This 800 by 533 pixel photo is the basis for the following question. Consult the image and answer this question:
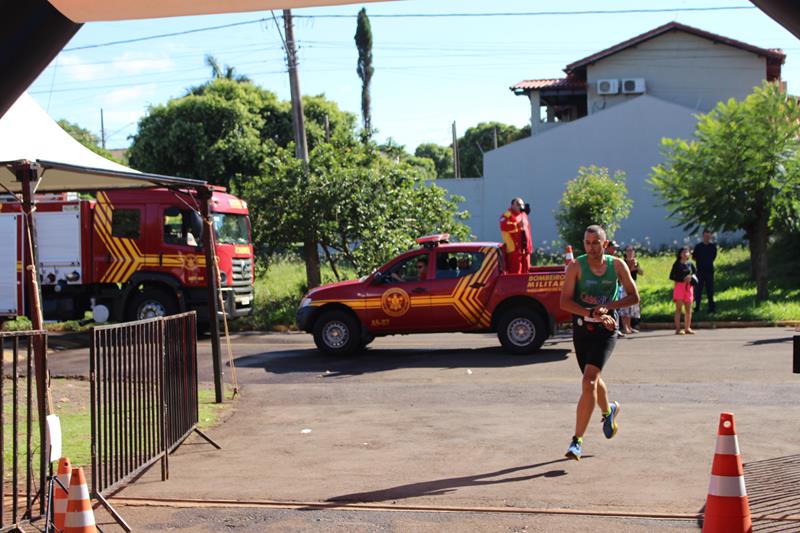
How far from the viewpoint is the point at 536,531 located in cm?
588

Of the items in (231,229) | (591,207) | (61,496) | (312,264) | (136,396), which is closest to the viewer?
(61,496)

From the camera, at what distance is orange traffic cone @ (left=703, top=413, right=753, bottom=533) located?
204 inches

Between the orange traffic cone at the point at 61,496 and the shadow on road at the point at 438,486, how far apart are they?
6.17ft

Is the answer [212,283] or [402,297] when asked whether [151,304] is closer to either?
[402,297]

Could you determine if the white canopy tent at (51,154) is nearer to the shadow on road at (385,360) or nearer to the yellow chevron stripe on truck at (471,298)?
the shadow on road at (385,360)

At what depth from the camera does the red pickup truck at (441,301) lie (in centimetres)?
1487

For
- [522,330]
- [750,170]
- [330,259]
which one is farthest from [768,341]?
[330,259]

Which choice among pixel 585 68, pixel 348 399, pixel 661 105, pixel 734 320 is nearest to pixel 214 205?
pixel 348 399

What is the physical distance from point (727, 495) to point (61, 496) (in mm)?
3805

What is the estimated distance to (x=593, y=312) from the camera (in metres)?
7.87

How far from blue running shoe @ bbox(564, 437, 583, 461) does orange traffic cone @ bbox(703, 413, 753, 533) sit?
247 centimetres

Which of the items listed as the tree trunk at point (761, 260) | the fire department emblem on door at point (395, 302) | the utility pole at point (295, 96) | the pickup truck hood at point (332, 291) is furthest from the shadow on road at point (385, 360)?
the utility pole at point (295, 96)

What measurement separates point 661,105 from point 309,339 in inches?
923

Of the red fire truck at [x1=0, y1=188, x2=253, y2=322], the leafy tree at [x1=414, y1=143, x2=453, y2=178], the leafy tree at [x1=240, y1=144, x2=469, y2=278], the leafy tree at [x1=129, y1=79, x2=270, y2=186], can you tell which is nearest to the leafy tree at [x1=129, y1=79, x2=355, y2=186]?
the leafy tree at [x1=129, y1=79, x2=270, y2=186]
